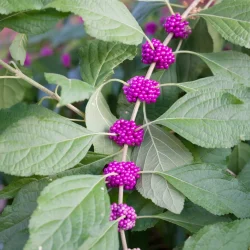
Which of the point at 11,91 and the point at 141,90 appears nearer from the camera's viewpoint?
the point at 141,90

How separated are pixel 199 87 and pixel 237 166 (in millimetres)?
282

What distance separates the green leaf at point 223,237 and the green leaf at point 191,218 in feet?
0.23

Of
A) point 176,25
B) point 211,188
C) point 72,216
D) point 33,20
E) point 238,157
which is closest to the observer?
point 72,216

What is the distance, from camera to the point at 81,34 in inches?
57.9

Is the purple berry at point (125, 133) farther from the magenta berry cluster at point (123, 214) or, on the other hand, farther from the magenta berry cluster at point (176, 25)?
the magenta berry cluster at point (176, 25)

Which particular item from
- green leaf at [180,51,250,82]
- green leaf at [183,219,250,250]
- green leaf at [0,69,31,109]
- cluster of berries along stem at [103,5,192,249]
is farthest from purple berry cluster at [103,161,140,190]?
green leaf at [0,69,31,109]

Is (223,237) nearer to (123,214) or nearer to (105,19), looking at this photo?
(123,214)

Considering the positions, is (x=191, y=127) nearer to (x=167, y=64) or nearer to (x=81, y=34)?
(x=167, y=64)

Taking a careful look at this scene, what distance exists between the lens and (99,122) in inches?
29.0

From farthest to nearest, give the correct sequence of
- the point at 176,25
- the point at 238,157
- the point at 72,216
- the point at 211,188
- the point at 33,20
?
the point at 238,157, the point at 176,25, the point at 33,20, the point at 211,188, the point at 72,216

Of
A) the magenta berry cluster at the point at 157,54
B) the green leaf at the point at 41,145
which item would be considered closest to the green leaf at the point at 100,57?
the magenta berry cluster at the point at 157,54

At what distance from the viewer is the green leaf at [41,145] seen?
61 centimetres

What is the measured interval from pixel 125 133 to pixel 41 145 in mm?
137

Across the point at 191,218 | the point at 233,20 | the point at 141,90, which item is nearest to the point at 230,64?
the point at 233,20
